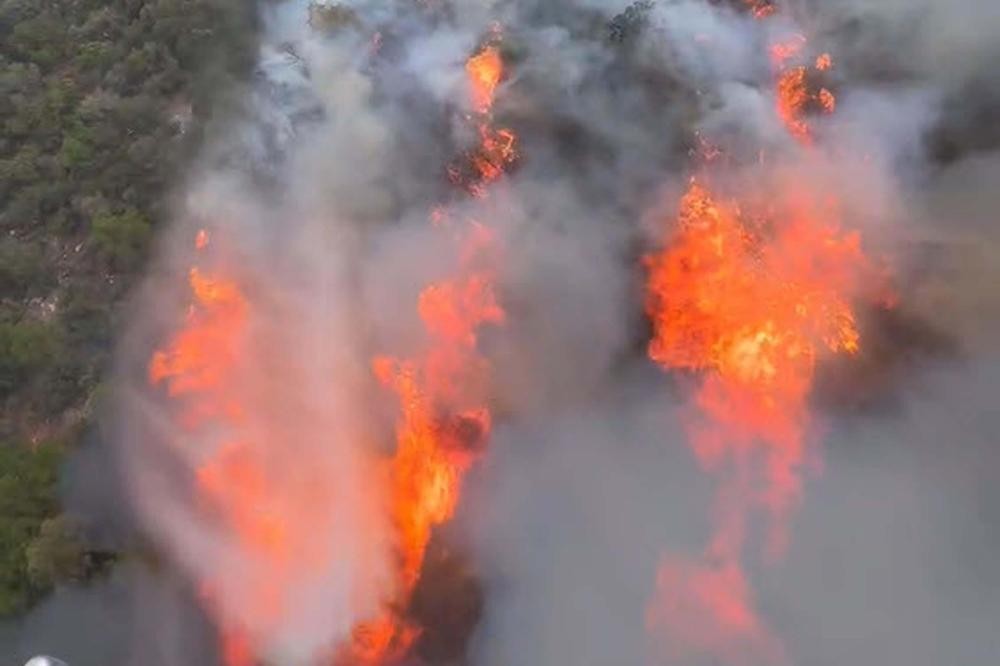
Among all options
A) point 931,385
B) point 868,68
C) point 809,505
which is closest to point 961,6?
point 868,68

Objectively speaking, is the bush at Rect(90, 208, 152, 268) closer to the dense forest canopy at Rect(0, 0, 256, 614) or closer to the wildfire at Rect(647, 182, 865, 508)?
the dense forest canopy at Rect(0, 0, 256, 614)

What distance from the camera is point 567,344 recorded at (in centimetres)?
2744

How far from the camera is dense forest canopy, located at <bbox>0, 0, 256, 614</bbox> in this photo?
91.4 feet

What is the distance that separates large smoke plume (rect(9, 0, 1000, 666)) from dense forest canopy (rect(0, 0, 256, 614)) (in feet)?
4.22

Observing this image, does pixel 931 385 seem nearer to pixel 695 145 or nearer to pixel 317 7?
pixel 695 145

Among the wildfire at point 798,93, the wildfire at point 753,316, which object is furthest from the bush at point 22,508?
the wildfire at point 798,93

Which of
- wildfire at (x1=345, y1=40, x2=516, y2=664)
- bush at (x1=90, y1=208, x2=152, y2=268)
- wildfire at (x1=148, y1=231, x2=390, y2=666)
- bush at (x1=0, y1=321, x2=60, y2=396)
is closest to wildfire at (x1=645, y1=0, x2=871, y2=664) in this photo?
wildfire at (x1=345, y1=40, x2=516, y2=664)

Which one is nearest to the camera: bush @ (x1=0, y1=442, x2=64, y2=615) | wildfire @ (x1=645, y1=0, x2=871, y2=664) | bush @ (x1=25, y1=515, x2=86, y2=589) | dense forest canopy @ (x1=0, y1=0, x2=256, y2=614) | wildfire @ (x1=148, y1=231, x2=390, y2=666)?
wildfire @ (x1=645, y1=0, x2=871, y2=664)

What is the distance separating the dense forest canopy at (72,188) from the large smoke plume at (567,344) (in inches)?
50.6

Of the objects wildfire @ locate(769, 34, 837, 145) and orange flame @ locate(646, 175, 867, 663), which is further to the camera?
wildfire @ locate(769, 34, 837, 145)

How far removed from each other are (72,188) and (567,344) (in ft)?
56.7

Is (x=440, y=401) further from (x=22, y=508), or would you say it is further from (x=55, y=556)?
(x=22, y=508)

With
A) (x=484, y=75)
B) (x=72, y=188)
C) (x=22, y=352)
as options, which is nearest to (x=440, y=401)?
(x=484, y=75)

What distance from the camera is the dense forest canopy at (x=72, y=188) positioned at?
2786 centimetres
